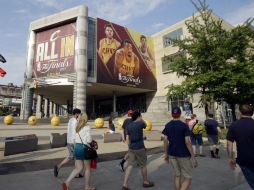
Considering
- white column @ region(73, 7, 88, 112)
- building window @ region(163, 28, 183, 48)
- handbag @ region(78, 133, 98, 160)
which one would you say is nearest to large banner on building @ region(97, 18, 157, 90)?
white column @ region(73, 7, 88, 112)

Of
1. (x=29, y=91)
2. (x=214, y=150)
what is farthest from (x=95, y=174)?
(x=29, y=91)

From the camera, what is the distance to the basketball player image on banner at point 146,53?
42375 millimetres

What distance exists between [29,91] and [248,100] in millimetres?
31837

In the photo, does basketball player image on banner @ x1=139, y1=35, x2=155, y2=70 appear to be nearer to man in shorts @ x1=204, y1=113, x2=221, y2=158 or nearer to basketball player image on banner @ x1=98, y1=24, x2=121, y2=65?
basketball player image on banner @ x1=98, y1=24, x2=121, y2=65

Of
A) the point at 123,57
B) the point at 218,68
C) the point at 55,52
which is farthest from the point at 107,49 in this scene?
the point at 218,68

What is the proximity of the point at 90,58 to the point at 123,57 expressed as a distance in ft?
19.0

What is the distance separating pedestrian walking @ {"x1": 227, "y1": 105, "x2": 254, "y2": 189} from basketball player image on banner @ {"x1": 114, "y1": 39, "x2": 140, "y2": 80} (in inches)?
1335

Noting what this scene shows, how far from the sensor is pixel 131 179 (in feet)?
21.6

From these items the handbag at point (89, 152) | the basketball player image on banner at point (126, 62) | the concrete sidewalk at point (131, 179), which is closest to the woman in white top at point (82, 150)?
the handbag at point (89, 152)

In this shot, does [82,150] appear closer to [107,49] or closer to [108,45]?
Result: [107,49]

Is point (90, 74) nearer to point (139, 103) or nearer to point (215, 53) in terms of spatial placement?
point (139, 103)

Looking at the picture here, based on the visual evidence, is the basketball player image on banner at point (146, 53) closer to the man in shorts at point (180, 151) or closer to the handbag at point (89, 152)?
the handbag at point (89, 152)

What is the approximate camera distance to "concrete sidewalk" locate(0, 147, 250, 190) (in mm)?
5887

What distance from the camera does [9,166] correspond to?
8.03 meters
